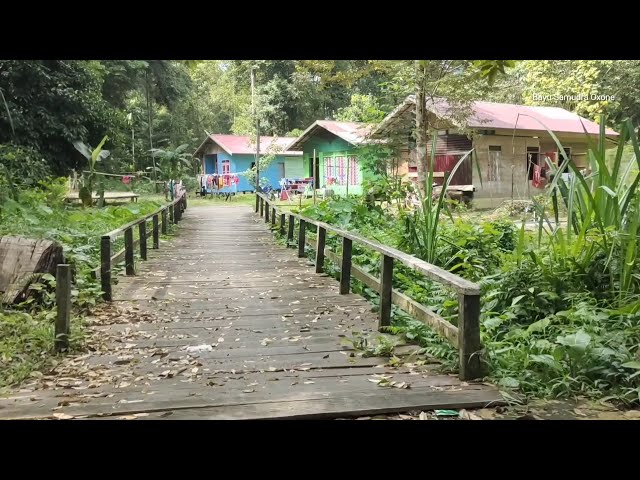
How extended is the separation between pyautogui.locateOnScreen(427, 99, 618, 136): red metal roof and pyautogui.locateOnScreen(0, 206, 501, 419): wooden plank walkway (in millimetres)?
11886

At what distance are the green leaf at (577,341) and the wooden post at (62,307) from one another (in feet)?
10.5

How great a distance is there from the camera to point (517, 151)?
2038 centimetres

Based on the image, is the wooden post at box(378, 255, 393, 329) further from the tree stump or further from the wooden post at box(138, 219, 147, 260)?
the wooden post at box(138, 219, 147, 260)

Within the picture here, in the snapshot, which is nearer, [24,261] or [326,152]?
[24,261]

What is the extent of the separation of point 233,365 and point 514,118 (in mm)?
18608

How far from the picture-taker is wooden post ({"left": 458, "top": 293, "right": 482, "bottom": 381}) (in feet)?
10.4

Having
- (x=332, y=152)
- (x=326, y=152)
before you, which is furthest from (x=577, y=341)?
(x=326, y=152)

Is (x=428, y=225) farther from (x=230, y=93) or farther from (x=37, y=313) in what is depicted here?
(x=230, y=93)

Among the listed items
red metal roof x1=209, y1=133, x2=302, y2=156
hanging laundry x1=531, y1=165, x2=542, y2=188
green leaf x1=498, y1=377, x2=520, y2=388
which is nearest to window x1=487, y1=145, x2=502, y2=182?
hanging laundry x1=531, y1=165, x2=542, y2=188

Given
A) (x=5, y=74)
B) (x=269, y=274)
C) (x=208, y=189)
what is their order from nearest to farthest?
(x=269, y=274), (x=5, y=74), (x=208, y=189)

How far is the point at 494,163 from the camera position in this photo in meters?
19.8

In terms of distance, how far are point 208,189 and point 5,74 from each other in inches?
600
